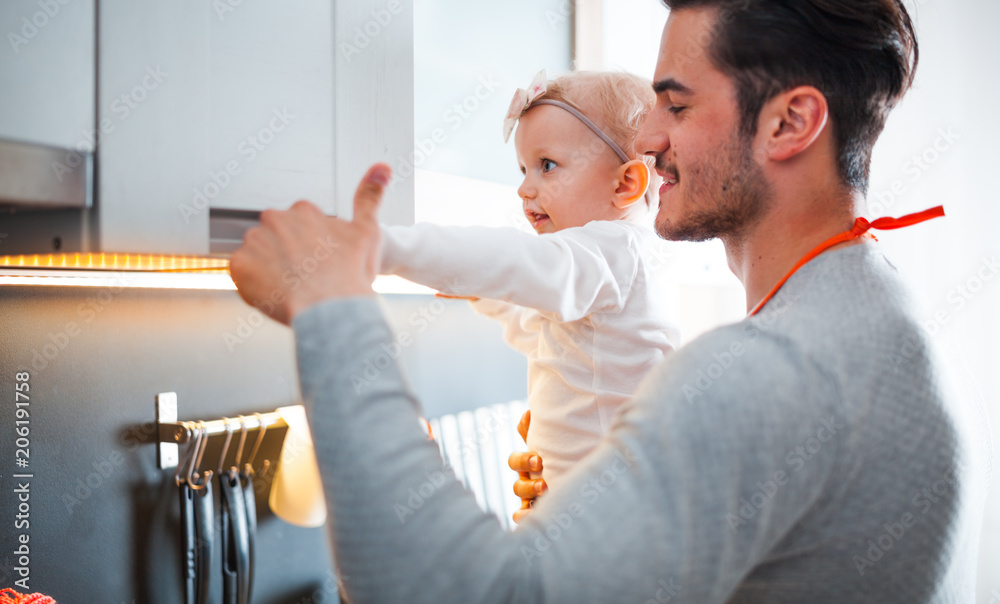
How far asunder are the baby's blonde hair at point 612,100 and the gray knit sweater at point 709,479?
0.57 meters

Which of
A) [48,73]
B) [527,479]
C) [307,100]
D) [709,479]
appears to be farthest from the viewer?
[527,479]

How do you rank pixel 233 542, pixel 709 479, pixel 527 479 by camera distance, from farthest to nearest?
pixel 233 542
pixel 527 479
pixel 709 479

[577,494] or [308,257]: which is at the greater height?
[308,257]

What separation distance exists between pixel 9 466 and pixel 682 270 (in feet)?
6.21

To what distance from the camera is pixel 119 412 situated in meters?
1.23

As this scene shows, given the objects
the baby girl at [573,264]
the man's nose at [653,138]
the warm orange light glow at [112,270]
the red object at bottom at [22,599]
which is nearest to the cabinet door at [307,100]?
the warm orange light glow at [112,270]

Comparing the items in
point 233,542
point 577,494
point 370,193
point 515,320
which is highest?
point 370,193

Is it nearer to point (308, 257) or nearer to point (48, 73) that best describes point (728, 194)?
point (308, 257)

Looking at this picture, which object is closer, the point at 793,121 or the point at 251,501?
the point at 793,121

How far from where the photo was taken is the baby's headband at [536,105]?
1074mm

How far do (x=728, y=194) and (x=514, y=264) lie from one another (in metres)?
0.25

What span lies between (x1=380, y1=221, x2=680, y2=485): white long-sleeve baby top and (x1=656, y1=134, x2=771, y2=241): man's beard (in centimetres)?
13

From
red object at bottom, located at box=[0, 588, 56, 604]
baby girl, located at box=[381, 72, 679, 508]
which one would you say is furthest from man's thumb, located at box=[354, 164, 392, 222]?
red object at bottom, located at box=[0, 588, 56, 604]

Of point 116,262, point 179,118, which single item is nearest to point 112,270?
point 116,262
